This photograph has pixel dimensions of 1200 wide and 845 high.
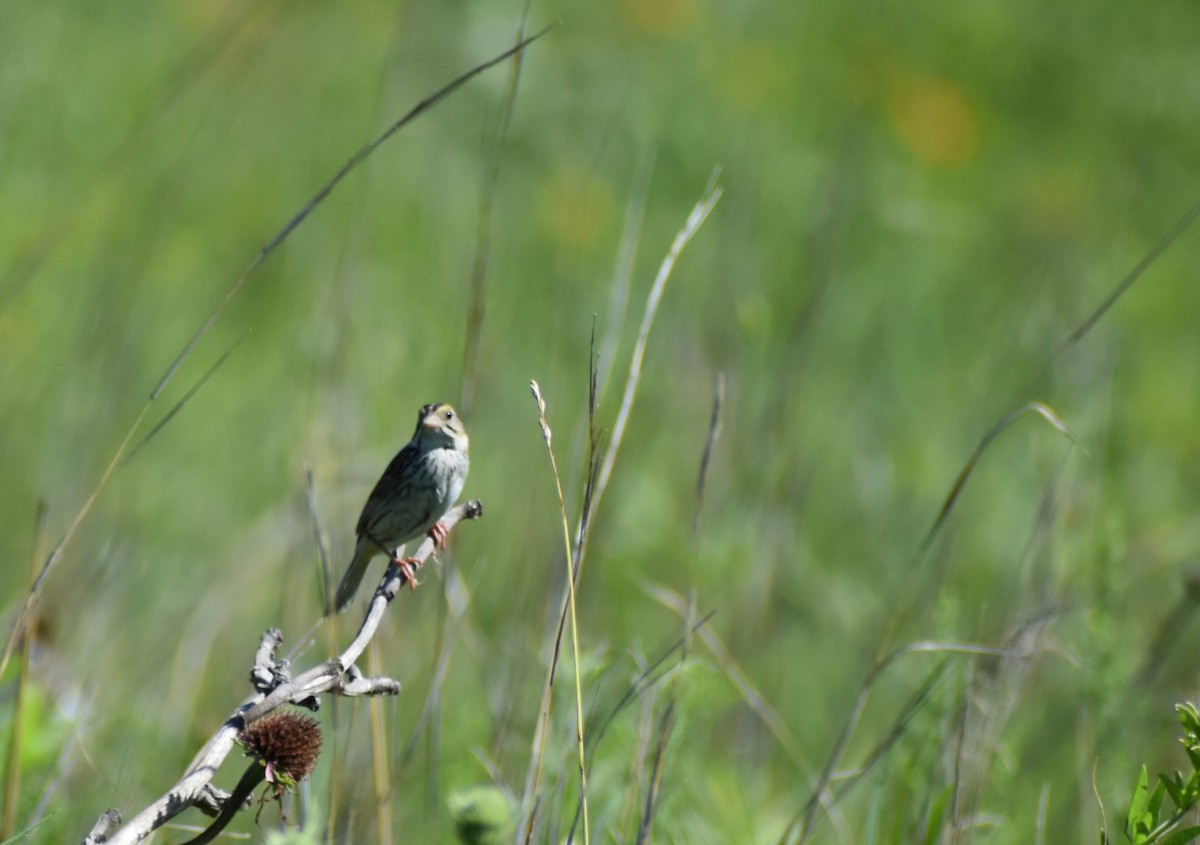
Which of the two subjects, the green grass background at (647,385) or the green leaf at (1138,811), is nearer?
the green leaf at (1138,811)

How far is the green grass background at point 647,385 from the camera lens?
3162mm

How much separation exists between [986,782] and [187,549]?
3282 millimetres

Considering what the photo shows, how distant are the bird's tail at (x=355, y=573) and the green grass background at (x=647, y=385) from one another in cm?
13

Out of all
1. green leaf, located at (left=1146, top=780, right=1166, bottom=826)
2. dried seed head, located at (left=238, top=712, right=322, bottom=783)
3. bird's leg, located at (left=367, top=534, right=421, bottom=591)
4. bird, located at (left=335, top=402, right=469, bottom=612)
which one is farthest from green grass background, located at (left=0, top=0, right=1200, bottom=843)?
dried seed head, located at (left=238, top=712, right=322, bottom=783)

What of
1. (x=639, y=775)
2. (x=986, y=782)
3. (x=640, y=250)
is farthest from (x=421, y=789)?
(x=640, y=250)

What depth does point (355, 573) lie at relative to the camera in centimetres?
357

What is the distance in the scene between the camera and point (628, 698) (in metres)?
2.24

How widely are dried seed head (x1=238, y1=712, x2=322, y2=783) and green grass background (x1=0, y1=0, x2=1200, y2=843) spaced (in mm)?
866

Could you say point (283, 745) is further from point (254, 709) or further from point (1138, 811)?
point (1138, 811)

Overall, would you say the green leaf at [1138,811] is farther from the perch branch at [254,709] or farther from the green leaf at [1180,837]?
the perch branch at [254,709]

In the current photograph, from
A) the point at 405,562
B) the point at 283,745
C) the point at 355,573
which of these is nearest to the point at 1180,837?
the point at 283,745

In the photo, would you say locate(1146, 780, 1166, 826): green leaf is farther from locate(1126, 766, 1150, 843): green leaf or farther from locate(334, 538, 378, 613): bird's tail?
locate(334, 538, 378, 613): bird's tail

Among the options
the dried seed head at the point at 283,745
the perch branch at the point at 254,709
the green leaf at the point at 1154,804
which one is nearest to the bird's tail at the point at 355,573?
the dried seed head at the point at 283,745

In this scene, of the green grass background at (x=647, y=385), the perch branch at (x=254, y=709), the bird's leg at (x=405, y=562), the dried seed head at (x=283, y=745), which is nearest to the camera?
the perch branch at (x=254, y=709)
